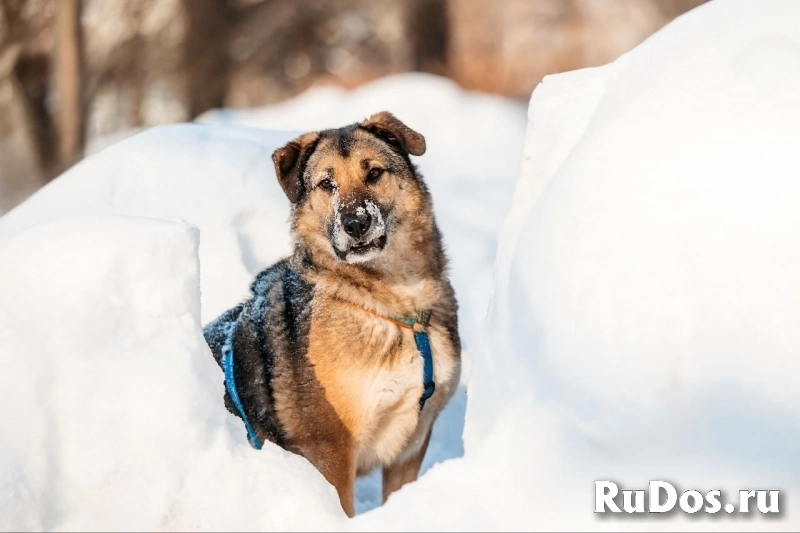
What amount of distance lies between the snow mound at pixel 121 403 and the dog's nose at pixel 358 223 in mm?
1284

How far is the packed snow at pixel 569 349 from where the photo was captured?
2.87 m

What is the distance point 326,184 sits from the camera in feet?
15.8

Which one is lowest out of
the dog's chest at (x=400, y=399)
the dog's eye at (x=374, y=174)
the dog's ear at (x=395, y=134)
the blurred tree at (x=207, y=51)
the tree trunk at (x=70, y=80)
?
the dog's chest at (x=400, y=399)

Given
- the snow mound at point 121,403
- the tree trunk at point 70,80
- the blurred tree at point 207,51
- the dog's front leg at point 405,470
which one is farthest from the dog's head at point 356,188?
the blurred tree at point 207,51

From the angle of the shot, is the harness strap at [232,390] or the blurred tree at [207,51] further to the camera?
the blurred tree at [207,51]

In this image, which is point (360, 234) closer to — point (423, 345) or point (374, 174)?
point (374, 174)

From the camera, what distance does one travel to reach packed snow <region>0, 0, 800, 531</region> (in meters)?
2.87

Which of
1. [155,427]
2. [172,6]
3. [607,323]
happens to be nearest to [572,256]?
[607,323]

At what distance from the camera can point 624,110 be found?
358cm

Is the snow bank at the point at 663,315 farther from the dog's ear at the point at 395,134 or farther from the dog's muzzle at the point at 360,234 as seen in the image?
the dog's ear at the point at 395,134

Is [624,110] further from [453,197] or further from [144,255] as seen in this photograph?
[453,197]

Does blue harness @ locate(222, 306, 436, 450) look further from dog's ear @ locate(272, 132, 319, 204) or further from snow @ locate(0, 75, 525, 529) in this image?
dog's ear @ locate(272, 132, 319, 204)

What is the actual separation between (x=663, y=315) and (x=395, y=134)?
7.76 ft

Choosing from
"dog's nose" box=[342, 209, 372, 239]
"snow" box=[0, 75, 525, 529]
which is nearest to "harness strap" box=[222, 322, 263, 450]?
"snow" box=[0, 75, 525, 529]
